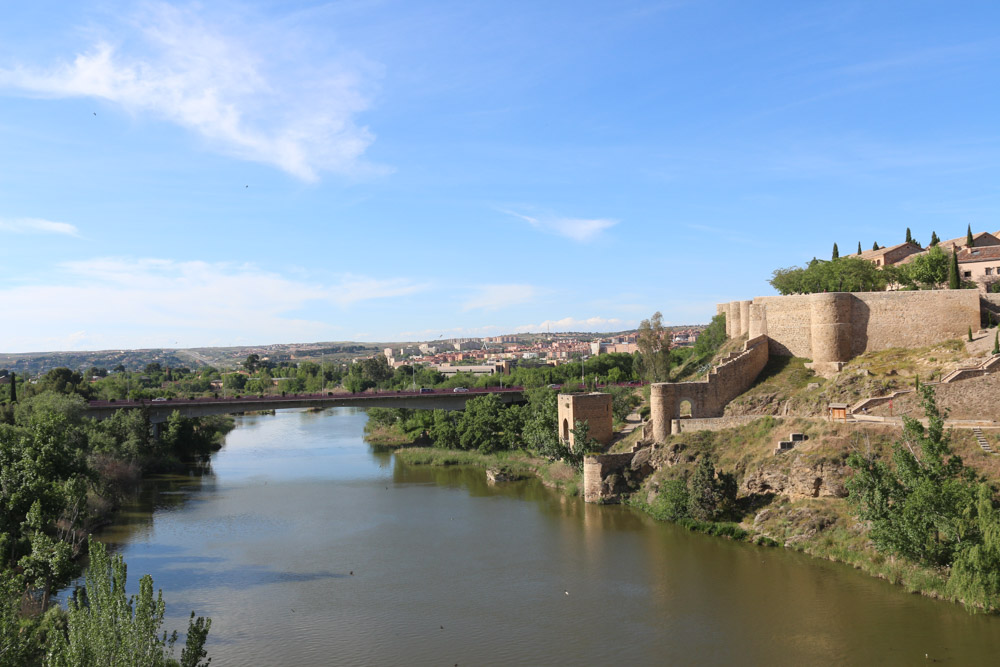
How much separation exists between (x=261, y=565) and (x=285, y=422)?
5689cm

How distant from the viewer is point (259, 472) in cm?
4325

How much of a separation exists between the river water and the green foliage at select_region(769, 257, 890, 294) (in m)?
19.2

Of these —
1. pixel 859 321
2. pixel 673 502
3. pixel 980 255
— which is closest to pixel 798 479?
pixel 673 502

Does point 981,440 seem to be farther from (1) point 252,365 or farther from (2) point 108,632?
(1) point 252,365

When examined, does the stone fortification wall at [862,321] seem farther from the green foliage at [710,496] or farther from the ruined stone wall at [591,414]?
the green foliage at [710,496]

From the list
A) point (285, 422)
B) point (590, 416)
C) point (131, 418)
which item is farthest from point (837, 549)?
point (285, 422)

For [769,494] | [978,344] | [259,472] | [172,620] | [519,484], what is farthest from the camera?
[259,472]

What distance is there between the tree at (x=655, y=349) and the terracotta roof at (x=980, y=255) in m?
17.4

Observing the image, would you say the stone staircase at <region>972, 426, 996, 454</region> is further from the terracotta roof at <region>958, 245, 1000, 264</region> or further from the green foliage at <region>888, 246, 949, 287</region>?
the terracotta roof at <region>958, 245, 1000, 264</region>

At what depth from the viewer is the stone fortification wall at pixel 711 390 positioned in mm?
32125

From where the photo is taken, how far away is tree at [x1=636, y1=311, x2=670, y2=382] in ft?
159

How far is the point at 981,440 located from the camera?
74.0 ft

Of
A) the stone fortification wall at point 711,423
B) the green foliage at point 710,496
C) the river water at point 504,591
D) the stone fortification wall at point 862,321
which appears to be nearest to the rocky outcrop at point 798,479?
the green foliage at point 710,496

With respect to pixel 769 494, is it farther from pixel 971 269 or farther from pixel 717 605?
pixel 971 269
